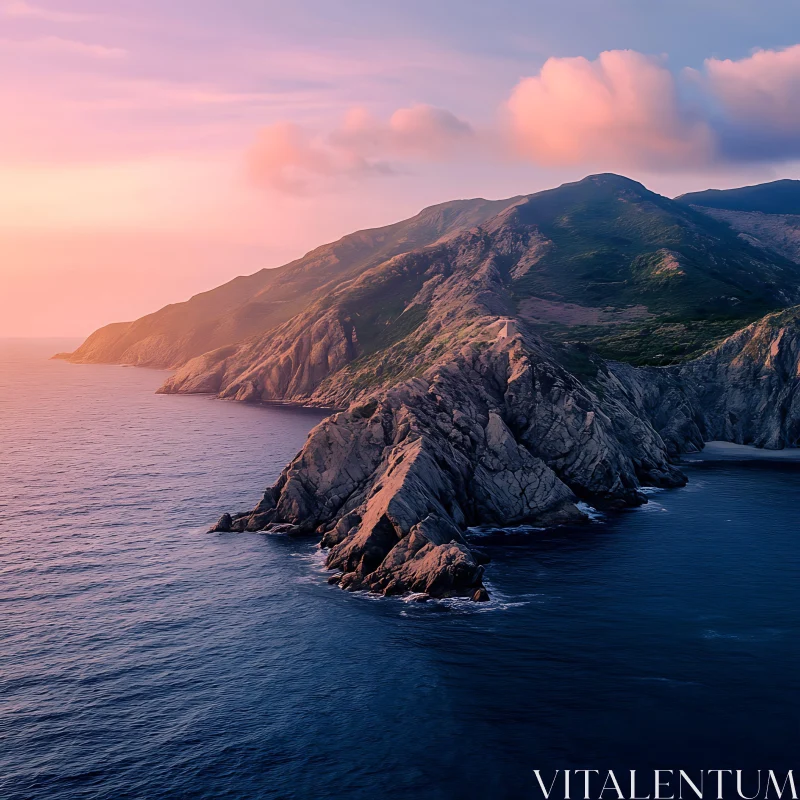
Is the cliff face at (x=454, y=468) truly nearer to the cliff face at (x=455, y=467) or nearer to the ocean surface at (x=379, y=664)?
the cliff face at (x=455, y=467)

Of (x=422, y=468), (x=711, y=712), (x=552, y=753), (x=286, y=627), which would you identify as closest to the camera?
(x=552, y=753)

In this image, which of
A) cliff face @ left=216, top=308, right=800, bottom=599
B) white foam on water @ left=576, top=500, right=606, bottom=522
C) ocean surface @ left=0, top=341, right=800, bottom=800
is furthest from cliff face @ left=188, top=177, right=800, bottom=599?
ocean surface @ left=0, top=341, right=800, bottom=800

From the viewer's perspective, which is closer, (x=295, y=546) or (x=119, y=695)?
(x=119, y=695)

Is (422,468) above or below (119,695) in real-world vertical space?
above

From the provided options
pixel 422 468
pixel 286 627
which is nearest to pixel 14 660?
pixel 286 627

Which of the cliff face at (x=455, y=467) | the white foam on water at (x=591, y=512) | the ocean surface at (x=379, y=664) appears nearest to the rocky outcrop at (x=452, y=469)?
the cliff face at (x=455, y=467)

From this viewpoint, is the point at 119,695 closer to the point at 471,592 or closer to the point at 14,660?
the point at 14,660

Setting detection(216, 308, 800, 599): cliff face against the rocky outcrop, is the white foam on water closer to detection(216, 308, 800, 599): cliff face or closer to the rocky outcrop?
the rocky outcrop

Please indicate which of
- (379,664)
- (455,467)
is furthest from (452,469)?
(379,664)
